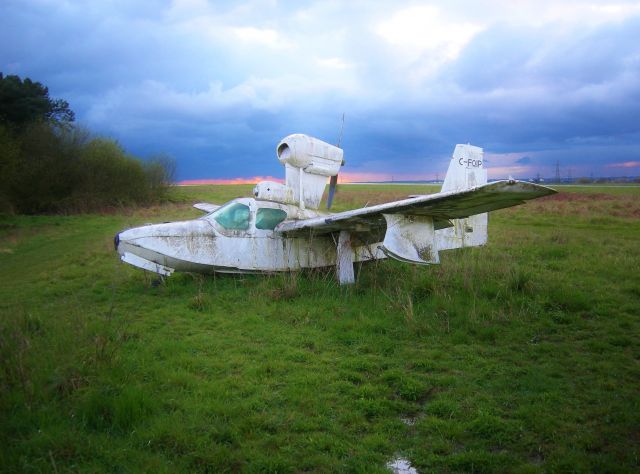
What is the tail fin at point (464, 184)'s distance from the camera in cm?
1179

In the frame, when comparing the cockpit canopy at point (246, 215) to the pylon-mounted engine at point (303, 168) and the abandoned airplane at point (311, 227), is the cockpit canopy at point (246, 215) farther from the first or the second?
the pylon-mounted engine at point (303, 168)

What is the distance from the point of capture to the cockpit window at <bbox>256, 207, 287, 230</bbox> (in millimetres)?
10500

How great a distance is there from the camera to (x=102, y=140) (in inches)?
1292

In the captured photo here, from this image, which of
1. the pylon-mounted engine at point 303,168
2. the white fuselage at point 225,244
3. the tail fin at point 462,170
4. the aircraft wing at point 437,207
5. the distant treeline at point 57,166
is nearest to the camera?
the aircraft wing at point 437,207

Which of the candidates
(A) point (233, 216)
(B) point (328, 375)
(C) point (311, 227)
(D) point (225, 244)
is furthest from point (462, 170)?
(B) point (328, 375)

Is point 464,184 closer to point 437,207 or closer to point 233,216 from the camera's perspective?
point 437,207

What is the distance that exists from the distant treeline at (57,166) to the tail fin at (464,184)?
2372 cm

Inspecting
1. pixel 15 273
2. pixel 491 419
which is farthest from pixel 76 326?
pixel 15 273

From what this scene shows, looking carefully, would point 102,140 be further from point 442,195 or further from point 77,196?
point 442,195

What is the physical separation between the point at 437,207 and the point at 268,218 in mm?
3736

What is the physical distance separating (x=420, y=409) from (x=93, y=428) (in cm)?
326

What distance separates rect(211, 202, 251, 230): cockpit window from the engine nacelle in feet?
5.78

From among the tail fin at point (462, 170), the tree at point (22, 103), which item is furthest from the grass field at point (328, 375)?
the tree at point (22, 103)

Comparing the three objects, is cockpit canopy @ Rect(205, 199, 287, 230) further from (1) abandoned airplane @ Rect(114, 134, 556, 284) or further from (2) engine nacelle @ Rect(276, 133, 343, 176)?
(2) engine nacelle @ Rect(276, 133, 343, 176)
